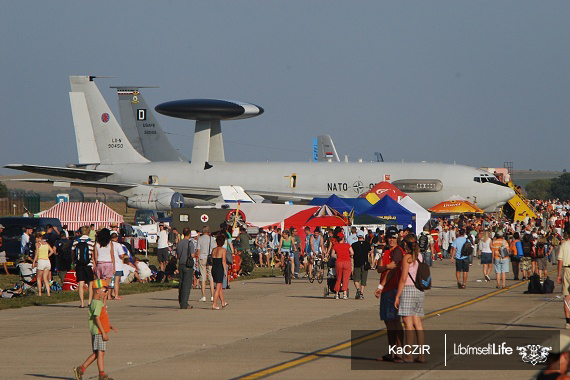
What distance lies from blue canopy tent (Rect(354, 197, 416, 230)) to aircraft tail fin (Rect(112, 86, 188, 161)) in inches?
1499

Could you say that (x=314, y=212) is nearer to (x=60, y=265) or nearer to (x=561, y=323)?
(x=60, y=265)

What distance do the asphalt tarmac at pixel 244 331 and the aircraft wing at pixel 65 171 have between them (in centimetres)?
3594

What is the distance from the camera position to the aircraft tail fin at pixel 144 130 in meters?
77.8

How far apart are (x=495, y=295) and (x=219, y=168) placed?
142ft

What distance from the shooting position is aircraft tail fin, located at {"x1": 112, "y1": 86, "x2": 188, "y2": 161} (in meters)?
77.8

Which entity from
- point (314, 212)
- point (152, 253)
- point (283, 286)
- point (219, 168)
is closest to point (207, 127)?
point (219, 168)

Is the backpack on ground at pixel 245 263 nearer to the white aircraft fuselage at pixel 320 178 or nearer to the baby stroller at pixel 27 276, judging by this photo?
the baby stroller at pixel 27 276

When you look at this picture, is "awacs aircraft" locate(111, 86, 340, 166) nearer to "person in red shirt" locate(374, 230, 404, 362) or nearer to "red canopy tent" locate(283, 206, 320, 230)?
"red canopy tent" locate(283, 206, 320, 230)

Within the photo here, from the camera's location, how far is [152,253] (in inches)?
1768

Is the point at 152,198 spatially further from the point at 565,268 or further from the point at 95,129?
the point at 565,268

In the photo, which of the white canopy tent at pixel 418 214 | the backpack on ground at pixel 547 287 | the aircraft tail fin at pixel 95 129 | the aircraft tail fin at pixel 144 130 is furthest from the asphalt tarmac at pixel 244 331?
the aircraft tail fin at pixel 144 130

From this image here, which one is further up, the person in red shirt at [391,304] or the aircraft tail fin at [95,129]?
the aircraft tail fin at [95,129]

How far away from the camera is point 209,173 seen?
65375mm

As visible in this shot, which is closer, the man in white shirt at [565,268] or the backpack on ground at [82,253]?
the man in white shirt at [565,268]
